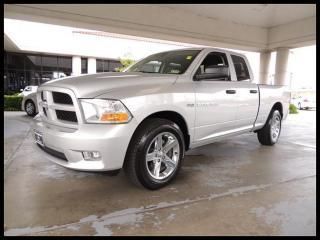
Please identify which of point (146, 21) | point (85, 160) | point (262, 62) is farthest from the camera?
point (262, 62)

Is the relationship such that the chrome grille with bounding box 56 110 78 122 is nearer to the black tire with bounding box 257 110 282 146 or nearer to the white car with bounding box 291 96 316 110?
the black tire with bounding box 257 110 282 146

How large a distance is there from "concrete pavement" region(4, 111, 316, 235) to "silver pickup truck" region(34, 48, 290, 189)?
408 millimetres

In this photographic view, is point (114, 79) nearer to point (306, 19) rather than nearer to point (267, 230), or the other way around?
point (267, 230)

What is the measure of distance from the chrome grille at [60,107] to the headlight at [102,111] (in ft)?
0.31

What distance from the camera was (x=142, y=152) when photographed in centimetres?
324

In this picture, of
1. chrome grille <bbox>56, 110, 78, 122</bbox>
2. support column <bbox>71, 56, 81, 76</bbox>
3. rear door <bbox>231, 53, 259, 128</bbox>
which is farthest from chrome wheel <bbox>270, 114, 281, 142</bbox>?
support column <bbox>71, 56, 81, 76</bbox>

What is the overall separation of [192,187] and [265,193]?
0.90 meters

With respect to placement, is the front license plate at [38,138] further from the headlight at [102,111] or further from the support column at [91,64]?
the support column at [91,64]

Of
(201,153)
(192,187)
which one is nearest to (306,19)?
(201,153)

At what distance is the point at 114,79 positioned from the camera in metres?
3.31

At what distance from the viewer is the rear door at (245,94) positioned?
472 centimetres

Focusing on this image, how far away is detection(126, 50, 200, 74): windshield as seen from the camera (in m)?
4.10

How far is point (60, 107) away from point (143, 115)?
0.96 meters

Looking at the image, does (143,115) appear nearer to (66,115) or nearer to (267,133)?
(66,115)
